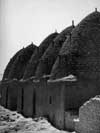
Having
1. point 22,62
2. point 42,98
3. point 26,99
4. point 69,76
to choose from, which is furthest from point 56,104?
point 22,62

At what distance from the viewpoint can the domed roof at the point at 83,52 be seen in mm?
16438

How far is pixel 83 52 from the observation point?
17.0 m

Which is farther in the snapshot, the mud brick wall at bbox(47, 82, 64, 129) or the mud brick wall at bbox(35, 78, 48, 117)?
the mud brick wall at bbox(35, 78, 48, 117)

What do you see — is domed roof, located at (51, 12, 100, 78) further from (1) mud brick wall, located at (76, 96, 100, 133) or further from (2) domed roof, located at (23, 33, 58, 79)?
(2) domed roof, located at (23, 33, 58, 79)

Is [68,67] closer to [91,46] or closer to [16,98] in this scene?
[91,46]

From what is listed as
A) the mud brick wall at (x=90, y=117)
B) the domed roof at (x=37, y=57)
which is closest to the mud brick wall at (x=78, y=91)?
the mud brick wall at (x=90, y=117)

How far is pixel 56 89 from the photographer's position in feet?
55.4

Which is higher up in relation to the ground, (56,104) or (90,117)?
(56,104)

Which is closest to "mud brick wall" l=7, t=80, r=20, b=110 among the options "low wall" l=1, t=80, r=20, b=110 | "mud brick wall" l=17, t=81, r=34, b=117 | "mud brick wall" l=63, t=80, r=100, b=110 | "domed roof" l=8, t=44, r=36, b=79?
"low wall" l=1, t=80, r=20, b=110

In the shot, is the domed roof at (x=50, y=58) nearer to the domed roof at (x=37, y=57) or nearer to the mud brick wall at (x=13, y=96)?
the domed roof at (x=37, y=57)

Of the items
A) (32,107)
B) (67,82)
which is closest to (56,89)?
(67,82)

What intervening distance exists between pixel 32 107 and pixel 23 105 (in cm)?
326

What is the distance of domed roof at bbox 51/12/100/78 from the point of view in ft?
53.9

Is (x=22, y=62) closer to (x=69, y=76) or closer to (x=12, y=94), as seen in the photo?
(x=12, y=94)
